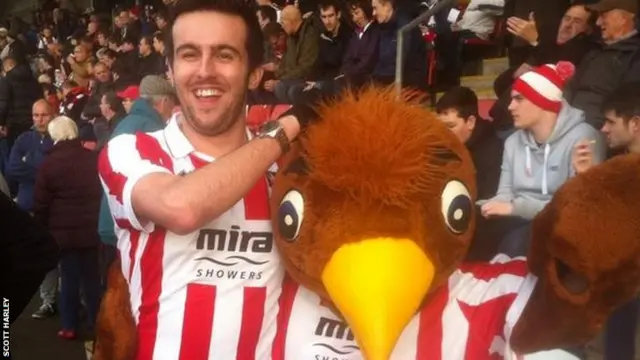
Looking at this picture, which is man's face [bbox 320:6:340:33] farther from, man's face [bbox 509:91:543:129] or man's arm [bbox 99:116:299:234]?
man's arm [bbox 99:116:299:234]

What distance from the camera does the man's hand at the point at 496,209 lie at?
11.6 feet

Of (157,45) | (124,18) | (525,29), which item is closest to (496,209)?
(525,29)

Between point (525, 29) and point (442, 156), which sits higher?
point (525, 29)

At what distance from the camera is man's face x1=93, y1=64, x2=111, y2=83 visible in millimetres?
10308

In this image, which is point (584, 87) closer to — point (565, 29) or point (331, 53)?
point (565, 29)

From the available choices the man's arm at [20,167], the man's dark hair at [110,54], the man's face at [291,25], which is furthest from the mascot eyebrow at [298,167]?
the man's dark hair at [110,54]

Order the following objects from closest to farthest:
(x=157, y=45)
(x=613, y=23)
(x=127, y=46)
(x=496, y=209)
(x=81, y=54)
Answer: (x=496, y=209) → (x=613, y=23) → (x=157, y=45) → (x=127, y=46) → (x=81, y=54)

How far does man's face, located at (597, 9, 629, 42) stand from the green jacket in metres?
3.41

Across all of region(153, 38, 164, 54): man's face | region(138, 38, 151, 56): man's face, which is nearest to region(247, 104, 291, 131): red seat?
region(153, 38, 164, 54): man's face

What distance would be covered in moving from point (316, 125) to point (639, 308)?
2.20 m

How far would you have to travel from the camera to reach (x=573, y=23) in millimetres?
5184

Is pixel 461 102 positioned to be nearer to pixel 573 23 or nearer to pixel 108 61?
pixel 573 23

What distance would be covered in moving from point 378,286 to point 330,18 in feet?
Answer: 20.2

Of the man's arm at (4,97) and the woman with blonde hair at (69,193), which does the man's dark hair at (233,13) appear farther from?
the man's arm at (4,97)
